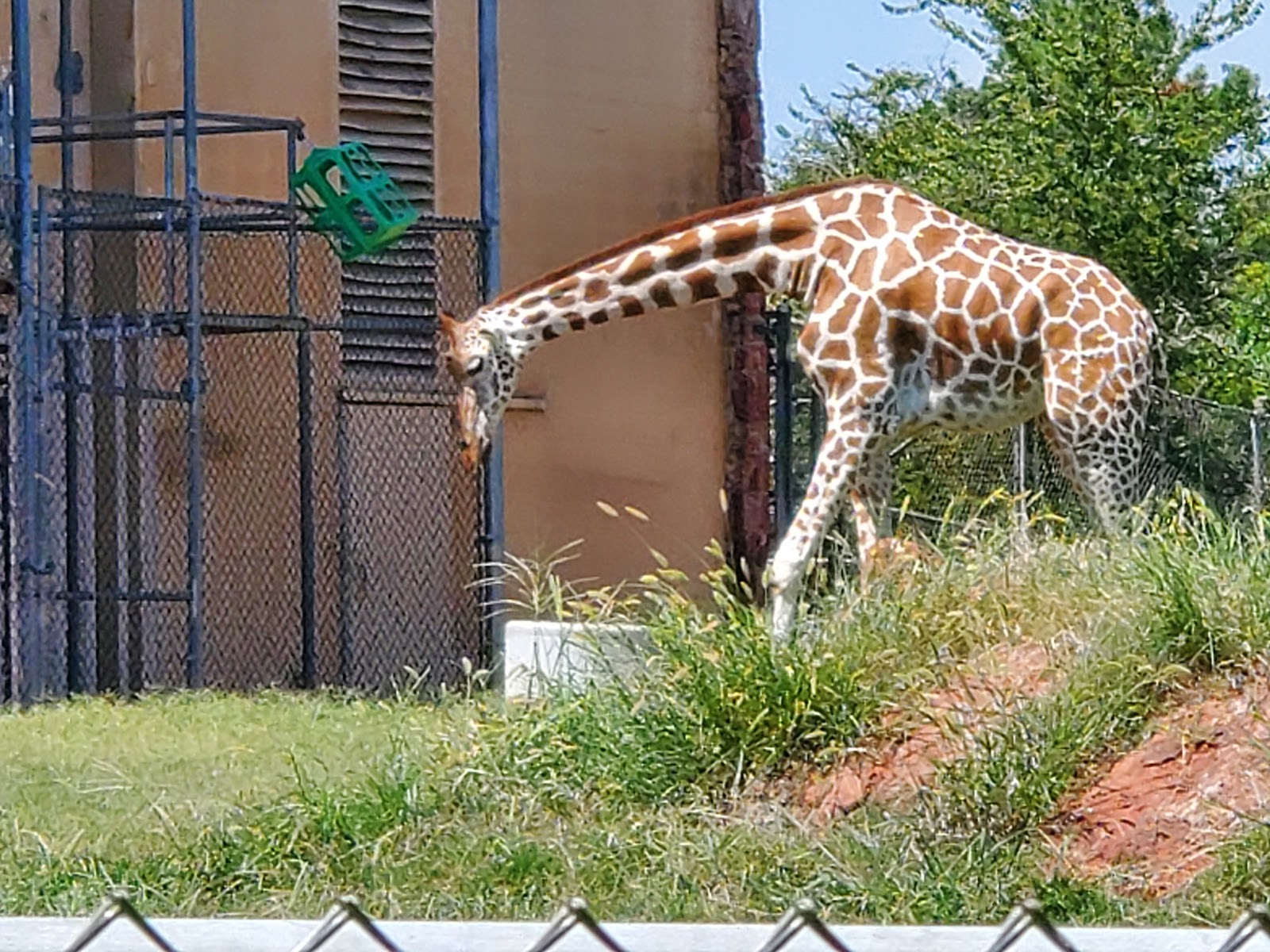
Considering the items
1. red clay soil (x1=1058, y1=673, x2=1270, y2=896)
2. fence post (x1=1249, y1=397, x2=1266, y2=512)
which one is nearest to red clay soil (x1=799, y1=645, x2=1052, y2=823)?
red clay soil (x1=1058, y1=673, x2=1270, y2=896)

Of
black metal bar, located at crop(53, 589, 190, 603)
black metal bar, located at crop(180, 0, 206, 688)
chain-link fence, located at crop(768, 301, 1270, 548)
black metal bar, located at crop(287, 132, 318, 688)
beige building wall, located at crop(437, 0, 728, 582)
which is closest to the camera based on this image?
black metal bar, located at crop(180, 0, 206, 688)

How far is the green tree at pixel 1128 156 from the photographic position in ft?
69.3

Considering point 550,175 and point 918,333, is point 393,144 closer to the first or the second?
point 550,175

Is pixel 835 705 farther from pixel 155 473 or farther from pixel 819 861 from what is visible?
pixel 155 473

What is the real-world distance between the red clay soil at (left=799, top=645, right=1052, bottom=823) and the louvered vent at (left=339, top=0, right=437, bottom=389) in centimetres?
773

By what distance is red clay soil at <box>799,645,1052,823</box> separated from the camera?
7.50m

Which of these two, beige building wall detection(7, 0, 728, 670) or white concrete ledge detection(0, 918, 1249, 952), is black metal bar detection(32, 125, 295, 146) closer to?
beige building wall detection(7, 0, 728, 670)

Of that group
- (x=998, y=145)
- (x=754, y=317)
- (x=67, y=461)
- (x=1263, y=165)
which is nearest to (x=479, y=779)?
(x=67, y=461)

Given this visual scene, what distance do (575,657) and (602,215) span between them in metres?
8.31

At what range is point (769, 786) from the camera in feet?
25.2

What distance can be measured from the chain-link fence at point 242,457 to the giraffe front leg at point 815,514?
12.8 ft

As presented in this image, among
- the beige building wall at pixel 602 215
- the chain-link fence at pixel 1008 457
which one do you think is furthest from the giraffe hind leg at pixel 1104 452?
the beige building wall at pixel 602 215

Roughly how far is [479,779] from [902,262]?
2.86 m

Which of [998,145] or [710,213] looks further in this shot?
[998,145]
